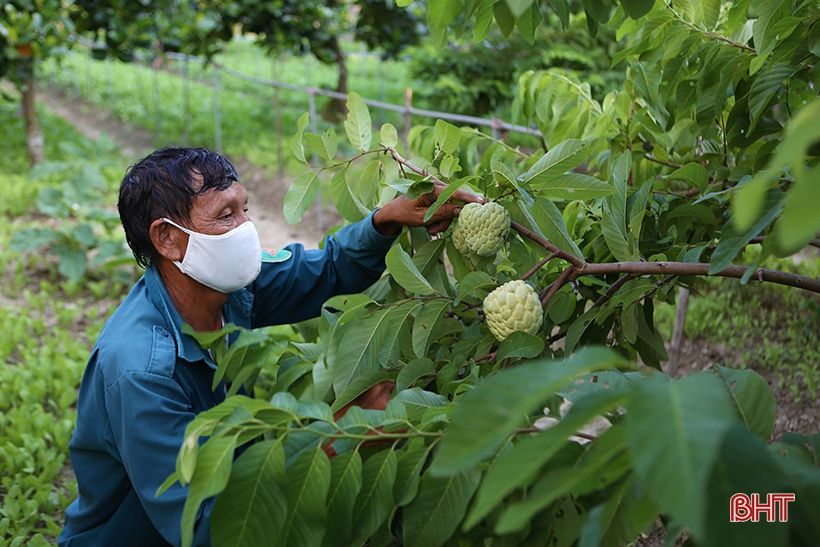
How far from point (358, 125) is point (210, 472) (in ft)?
2.95

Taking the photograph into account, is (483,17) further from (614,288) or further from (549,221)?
(614,288)

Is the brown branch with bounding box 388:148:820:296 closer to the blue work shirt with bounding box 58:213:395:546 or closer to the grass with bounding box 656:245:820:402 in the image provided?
the blue work shirt with bounding box 58:213:395:546

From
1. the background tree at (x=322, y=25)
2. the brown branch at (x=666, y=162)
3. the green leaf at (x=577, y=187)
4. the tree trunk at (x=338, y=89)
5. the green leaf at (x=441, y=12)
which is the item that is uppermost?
the green leaf at (x=441, y=12)

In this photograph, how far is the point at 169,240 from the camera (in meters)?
1.67

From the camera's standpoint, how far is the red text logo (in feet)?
2.21

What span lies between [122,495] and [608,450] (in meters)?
1.25

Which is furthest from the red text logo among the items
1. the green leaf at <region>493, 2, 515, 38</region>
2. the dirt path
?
the dirt path

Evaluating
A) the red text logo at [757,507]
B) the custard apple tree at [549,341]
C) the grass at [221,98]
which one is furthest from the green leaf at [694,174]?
the grass at [221,98]

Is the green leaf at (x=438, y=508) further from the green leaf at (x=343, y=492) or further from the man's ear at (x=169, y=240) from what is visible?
the man's ear at (x=169, y=240)

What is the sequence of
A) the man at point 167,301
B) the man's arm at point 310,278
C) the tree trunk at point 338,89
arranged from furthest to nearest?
the tree trunk at point 338,89 < the man's arm at point 310,278 < the man at point 167,301

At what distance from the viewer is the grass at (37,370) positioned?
8.52 feet

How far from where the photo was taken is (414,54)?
8.08 meters

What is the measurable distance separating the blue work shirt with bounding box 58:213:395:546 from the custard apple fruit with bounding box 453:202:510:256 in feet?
1.06

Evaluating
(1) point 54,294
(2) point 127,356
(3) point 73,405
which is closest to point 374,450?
(2) point 127,356
